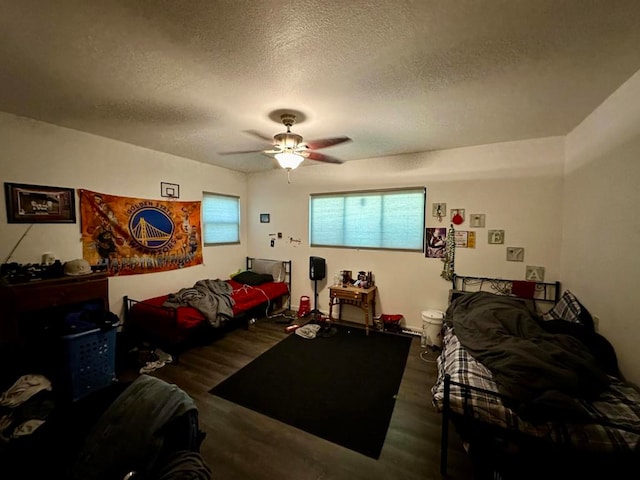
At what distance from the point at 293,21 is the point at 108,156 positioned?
2.97 metres

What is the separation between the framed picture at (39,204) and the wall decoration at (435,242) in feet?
14.0

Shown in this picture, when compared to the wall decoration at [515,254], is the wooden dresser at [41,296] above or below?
below

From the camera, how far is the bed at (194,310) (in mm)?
2918

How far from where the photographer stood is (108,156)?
10.2 feet

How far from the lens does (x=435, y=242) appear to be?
3.59 metres

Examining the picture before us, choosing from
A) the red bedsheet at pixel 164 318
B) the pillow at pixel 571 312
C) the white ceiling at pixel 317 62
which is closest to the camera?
the white ceiling at pixel 317 62

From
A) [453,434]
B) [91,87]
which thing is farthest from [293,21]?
[453,434]

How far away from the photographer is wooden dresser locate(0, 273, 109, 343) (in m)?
2.15

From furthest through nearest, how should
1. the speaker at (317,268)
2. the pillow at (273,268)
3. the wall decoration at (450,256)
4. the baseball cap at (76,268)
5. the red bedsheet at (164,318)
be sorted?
the pillow at (273,268) → the speaker at (317,268) → the wall decoration at (450,256) → the red bedsheet at (164,318) → the baseball cap at (76,268)

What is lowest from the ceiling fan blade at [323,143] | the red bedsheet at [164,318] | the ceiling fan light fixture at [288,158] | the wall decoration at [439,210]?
the red bedsheet at [164,318]

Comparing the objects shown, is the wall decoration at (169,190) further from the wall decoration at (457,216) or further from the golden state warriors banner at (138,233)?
the wall decoration at (457,216)

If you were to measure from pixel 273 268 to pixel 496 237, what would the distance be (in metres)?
3.39

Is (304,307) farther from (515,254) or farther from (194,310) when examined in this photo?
(515,254)

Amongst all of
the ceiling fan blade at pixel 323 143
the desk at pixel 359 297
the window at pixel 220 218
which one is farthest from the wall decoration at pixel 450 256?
the window at pixel 220 218
